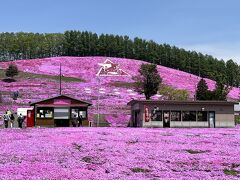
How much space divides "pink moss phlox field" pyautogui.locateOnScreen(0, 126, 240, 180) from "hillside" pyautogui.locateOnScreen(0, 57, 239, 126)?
42.2 metres

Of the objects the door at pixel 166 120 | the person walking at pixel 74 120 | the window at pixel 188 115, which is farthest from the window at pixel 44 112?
the window at pixel 188 115

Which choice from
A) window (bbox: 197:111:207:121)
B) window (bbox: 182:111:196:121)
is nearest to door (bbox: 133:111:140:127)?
window (bbox: 182:111:196:121)

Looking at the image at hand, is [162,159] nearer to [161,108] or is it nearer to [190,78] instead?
[161,108]

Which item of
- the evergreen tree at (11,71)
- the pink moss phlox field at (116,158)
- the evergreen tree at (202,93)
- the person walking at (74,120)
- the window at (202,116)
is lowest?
the pink moss phlox field at (116,158)

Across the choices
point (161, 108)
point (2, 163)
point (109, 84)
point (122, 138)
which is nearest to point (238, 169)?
point (2, 163)

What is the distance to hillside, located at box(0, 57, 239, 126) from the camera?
9794 cm

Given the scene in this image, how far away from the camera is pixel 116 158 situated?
25812 millimetres

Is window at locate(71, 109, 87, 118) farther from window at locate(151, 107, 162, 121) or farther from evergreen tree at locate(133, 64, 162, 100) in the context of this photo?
evergreen tree at locate(133, 64, 162, 100)

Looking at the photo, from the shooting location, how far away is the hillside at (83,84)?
321ft

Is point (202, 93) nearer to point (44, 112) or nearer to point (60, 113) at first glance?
point (60, 113)

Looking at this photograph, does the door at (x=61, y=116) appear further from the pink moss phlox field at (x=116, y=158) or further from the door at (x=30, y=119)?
the pink moss phlox field at (x=116, y=158)

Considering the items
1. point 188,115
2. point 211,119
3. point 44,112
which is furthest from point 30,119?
point 211,119

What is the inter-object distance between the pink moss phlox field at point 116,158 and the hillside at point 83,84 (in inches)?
1660

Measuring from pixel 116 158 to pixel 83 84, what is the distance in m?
108
